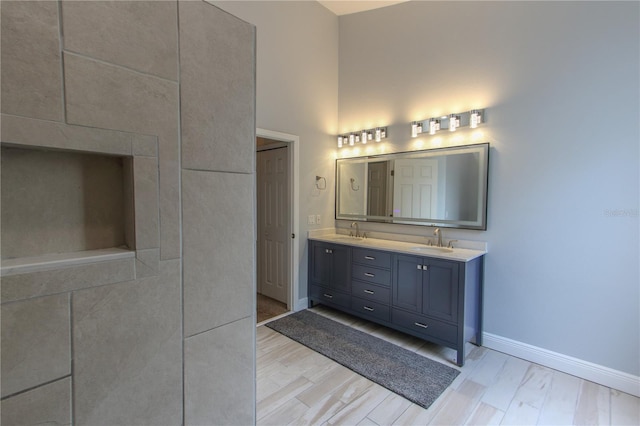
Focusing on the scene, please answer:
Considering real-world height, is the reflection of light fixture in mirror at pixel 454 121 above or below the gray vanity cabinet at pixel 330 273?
above

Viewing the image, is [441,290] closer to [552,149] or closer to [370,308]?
[370,308]


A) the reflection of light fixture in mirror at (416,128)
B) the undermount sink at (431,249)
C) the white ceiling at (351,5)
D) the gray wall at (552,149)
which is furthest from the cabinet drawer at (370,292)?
the white ceiling at (351,5)

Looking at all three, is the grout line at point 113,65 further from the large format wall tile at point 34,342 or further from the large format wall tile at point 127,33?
the large format wall tile at point 34,342

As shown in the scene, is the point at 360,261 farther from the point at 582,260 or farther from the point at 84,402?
the point at 84,402

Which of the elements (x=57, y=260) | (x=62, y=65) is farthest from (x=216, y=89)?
(x=57, y=260)

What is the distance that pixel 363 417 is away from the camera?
2010 mm

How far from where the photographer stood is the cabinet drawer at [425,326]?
271 cm

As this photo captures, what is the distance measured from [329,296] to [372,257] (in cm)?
81

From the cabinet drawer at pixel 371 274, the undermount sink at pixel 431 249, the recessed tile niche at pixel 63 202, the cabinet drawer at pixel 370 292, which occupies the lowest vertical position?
the cabinet drawer at pixel 370 292

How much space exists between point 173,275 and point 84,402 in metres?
0.34

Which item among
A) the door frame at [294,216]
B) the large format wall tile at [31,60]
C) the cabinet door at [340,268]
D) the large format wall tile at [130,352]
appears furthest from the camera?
the door frame at [294,216]

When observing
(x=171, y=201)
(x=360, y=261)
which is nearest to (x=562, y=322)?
(x=360, y=261)

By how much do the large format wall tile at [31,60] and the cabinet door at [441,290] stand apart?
108 inches

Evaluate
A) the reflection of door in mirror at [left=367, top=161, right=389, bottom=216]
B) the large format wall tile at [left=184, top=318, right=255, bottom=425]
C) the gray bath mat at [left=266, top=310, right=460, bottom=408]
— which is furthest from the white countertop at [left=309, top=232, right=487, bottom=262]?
the large format wall tile at [left=184, top=318, right=255, bottom=425]
